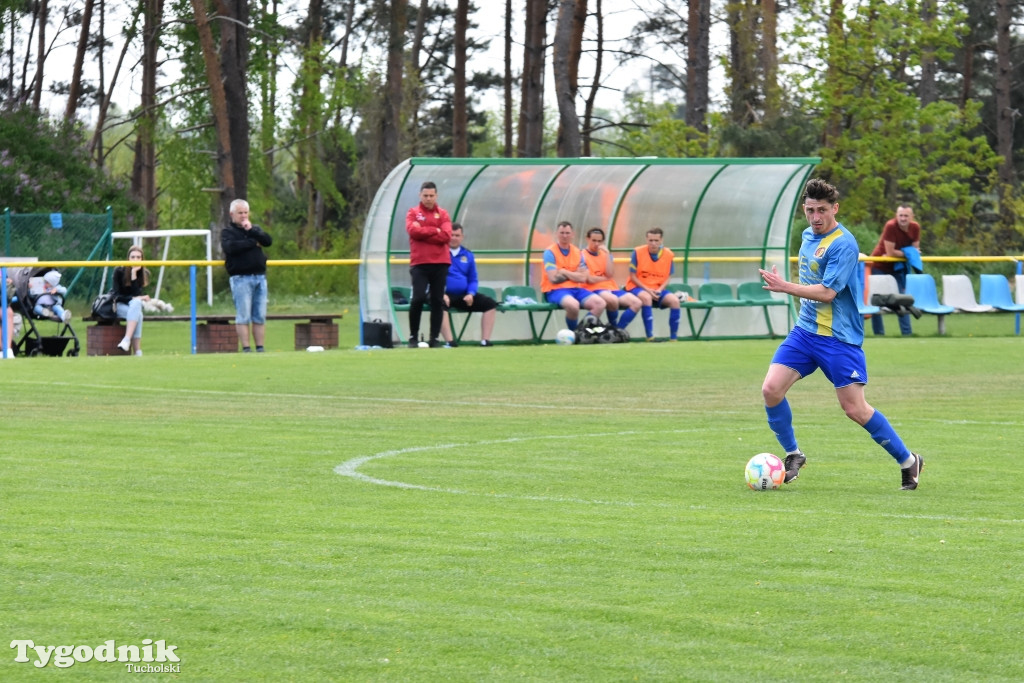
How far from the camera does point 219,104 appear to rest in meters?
36.6

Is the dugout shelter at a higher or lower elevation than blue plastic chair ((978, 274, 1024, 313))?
higher

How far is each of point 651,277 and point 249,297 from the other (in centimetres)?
630

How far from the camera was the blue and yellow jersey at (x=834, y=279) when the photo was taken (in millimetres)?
9148

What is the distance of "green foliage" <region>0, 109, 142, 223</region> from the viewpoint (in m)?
38.5

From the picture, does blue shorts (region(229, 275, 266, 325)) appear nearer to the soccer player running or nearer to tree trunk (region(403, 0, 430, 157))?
the soccer player running

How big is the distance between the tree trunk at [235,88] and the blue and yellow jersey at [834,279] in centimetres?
2805

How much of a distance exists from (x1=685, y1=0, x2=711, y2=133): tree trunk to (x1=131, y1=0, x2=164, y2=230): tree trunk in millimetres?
14053

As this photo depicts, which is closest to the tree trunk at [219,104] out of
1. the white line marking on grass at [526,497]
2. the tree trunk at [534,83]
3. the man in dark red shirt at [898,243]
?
the tree trunk at [534,83]

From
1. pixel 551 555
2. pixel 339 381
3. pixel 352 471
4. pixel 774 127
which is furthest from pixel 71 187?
pixel 551 555

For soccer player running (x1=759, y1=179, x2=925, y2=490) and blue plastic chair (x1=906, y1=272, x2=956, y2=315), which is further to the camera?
blue plastic chair (x1=906, y1=272, x2=956, y2=315)

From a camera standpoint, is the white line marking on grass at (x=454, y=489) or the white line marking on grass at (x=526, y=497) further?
the white line marking on grass at (x=454, y=489)

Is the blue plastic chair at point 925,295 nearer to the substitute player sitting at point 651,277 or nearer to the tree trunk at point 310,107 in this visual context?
the substitute player sitting at point 651,277

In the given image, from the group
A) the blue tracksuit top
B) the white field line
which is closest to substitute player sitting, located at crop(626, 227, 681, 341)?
the blue tracksuit top

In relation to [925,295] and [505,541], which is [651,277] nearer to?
[925,295]
